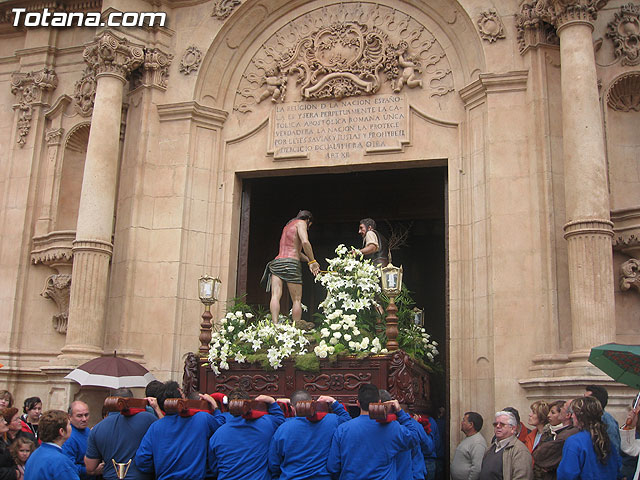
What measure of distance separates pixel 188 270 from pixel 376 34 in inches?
224

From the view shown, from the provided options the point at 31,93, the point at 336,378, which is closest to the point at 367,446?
the point at 336,378

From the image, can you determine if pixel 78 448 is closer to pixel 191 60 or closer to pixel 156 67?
pixel 156 67

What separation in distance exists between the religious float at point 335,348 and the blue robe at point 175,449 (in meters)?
4.22

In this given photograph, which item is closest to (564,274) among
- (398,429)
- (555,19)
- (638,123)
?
(638,123)

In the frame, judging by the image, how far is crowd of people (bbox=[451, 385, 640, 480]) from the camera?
22.2ft

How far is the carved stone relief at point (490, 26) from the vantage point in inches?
522

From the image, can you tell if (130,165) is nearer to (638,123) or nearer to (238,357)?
(238,357)

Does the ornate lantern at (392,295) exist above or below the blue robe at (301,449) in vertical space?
above

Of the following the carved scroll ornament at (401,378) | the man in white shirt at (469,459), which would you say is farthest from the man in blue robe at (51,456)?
the carved scroll ornament at (401,378)

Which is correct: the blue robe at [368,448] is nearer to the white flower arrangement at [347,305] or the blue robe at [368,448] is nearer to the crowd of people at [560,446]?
the crowd of people at [560,446]

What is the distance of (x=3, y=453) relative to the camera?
23.2 feet

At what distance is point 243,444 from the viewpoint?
23.6ft

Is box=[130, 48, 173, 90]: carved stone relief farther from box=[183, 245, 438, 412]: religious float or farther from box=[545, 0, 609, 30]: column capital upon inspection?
box=[545, 0, 609, 30]: column capital

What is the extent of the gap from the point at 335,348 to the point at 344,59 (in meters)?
5.90
